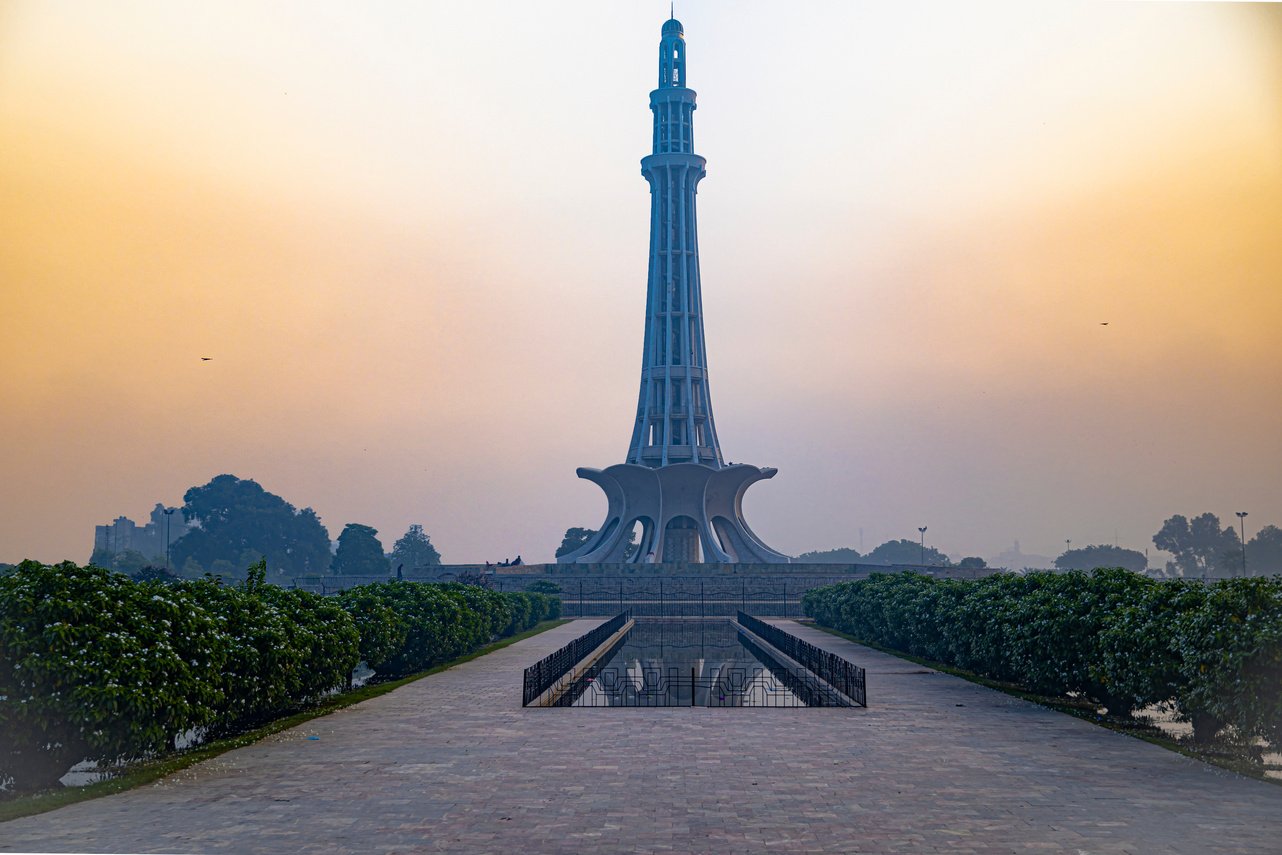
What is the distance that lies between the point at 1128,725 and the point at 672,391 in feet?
157

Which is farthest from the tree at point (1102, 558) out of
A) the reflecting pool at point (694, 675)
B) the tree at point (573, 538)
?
the reflecting pool at point (694, 675)

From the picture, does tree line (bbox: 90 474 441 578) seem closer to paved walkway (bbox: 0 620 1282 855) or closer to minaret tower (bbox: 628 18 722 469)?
minaret tower (bbox: 628 18 722 469)

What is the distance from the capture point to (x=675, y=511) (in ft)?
204

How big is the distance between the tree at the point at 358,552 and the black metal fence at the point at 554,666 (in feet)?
206

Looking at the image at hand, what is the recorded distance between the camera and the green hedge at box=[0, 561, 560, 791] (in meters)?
10.5

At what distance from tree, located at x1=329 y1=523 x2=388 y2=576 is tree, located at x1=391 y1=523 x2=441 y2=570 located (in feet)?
63.4

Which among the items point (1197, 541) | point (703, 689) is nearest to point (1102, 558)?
point (1197, 541)

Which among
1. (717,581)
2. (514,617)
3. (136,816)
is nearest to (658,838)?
(136,816)

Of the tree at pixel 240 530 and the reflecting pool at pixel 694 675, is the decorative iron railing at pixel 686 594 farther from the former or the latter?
the tree at pixel 240 530

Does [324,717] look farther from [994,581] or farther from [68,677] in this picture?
[994,581]

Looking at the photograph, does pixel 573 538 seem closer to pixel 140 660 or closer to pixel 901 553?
pixel 901 553

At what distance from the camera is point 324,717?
50.6ft

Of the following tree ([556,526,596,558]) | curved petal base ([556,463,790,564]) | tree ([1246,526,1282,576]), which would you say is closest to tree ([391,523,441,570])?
tree ([556,526,596,558])

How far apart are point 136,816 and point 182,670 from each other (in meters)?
2.50
